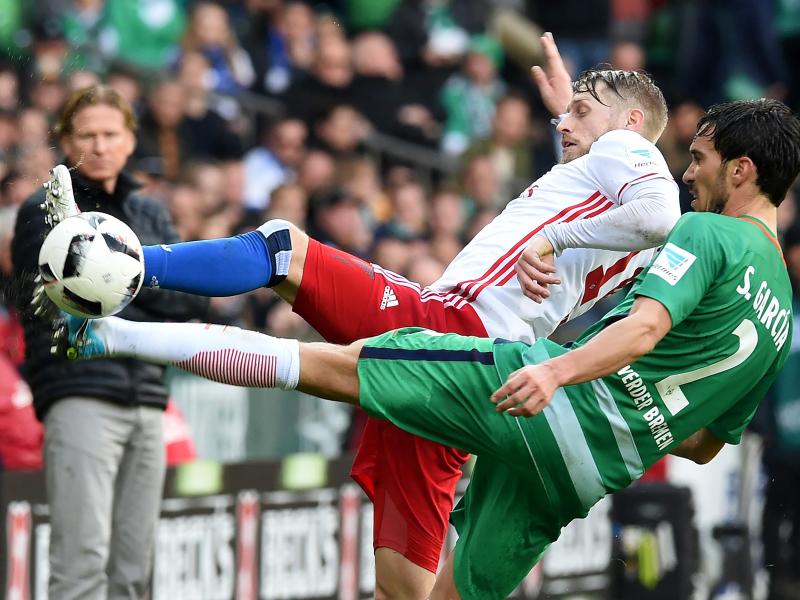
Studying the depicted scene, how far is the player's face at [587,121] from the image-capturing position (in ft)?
18.8

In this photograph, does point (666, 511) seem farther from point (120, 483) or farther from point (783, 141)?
point (783, 141)

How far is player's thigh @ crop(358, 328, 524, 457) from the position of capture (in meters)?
4.93

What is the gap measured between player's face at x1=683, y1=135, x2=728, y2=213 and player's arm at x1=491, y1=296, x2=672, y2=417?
0.60 meters

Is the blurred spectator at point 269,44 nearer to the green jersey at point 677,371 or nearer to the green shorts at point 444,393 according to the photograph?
the green shorts at point 444,393

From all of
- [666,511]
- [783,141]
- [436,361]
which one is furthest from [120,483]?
[666,511]

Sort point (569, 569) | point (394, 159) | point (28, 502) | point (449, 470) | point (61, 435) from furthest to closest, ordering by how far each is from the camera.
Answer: point (394, 159), point (569, 569), point (28, 502), point (61, 435), point (449, 470)

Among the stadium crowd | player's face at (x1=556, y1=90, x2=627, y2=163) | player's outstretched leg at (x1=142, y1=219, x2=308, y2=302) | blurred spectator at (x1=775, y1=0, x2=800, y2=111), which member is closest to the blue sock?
player's outstretched leg at (x1=142, y1=219, x2=308, y2=302)

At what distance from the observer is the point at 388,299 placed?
5508 millimetres

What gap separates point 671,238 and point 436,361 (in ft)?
2.92

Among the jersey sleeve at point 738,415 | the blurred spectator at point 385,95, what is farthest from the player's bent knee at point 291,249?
the blurred spectator at point 385,95

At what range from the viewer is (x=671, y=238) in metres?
4.83

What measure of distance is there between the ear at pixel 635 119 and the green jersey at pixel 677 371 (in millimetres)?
906

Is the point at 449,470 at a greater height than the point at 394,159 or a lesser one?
lesser

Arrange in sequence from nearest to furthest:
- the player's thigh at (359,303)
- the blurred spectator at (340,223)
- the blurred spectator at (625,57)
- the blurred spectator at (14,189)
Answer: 1. the player's thigh at (359,303)
2. the blurred spectator at (14,189)
3. the blurred spectator at (340,223)
4. the blurred spectator at (625,57)
